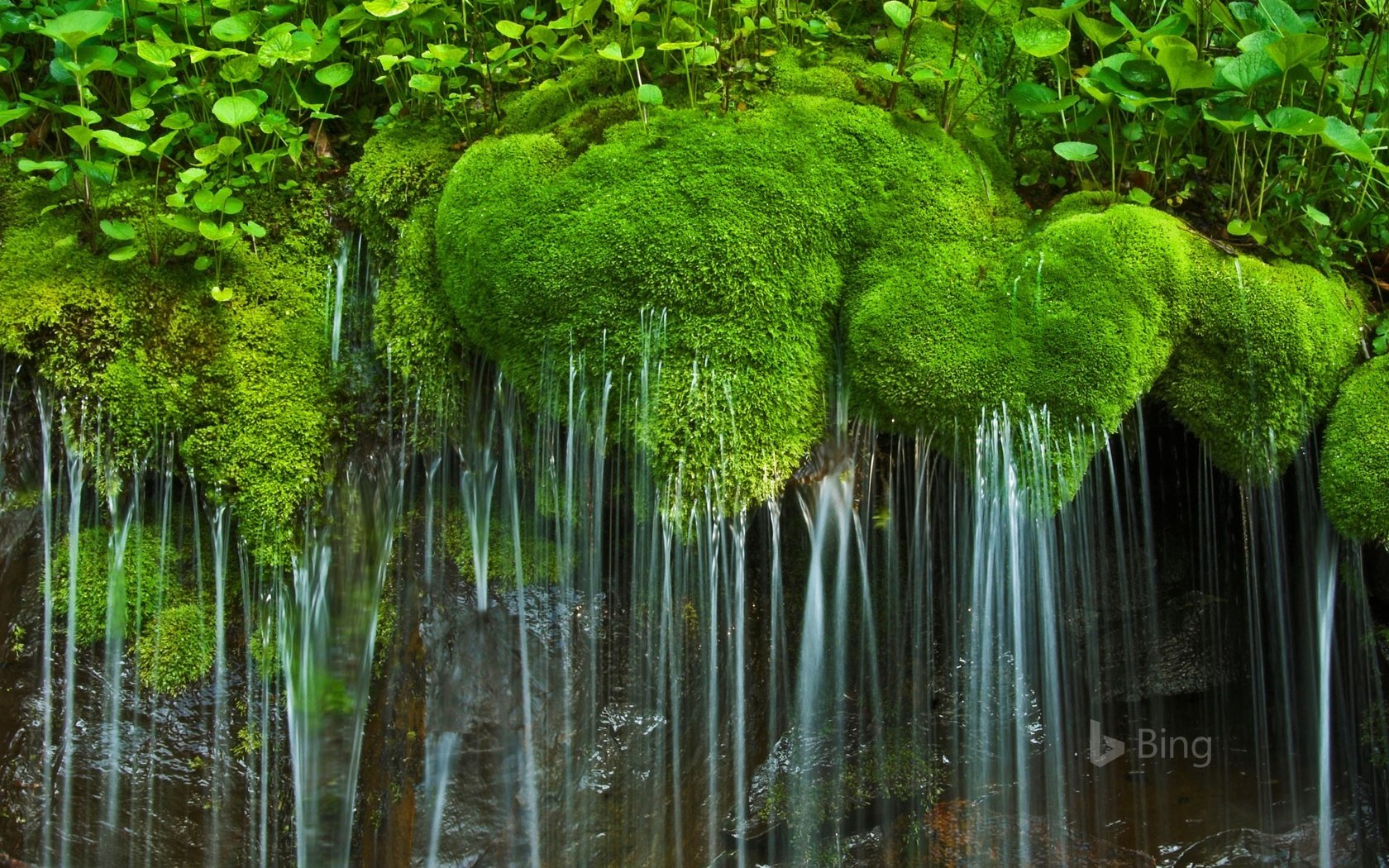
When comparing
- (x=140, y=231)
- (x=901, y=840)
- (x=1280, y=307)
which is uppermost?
(x=140, y=231)

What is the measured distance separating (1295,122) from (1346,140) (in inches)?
7.0

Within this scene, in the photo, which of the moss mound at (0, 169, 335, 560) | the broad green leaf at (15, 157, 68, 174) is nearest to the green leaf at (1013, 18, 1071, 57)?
the moss mound at (0, 169, 335, 560)

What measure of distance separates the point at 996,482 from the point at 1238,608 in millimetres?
1410

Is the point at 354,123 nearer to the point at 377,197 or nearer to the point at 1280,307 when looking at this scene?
the point at 377,197

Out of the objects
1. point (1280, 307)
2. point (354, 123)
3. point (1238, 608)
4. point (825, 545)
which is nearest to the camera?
point (1280, 307)

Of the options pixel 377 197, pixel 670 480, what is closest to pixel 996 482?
pixel 670 480

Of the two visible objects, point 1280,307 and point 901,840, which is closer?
point 1280,307

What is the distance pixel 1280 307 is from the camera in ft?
11.4

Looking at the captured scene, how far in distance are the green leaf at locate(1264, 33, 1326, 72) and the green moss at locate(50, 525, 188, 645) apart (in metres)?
4.06

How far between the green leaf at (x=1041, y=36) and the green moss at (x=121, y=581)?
3.47m

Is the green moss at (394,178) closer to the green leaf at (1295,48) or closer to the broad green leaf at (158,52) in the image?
the broad green leaf at (158,52)

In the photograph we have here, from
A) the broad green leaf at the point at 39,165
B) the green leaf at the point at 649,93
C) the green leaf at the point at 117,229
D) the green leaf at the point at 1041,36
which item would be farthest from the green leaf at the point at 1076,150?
the broad green leaf at the point at 39,165

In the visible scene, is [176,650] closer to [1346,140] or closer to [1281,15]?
[1346,140]

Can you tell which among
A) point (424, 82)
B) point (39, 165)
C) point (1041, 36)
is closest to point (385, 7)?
point (424, 82)
